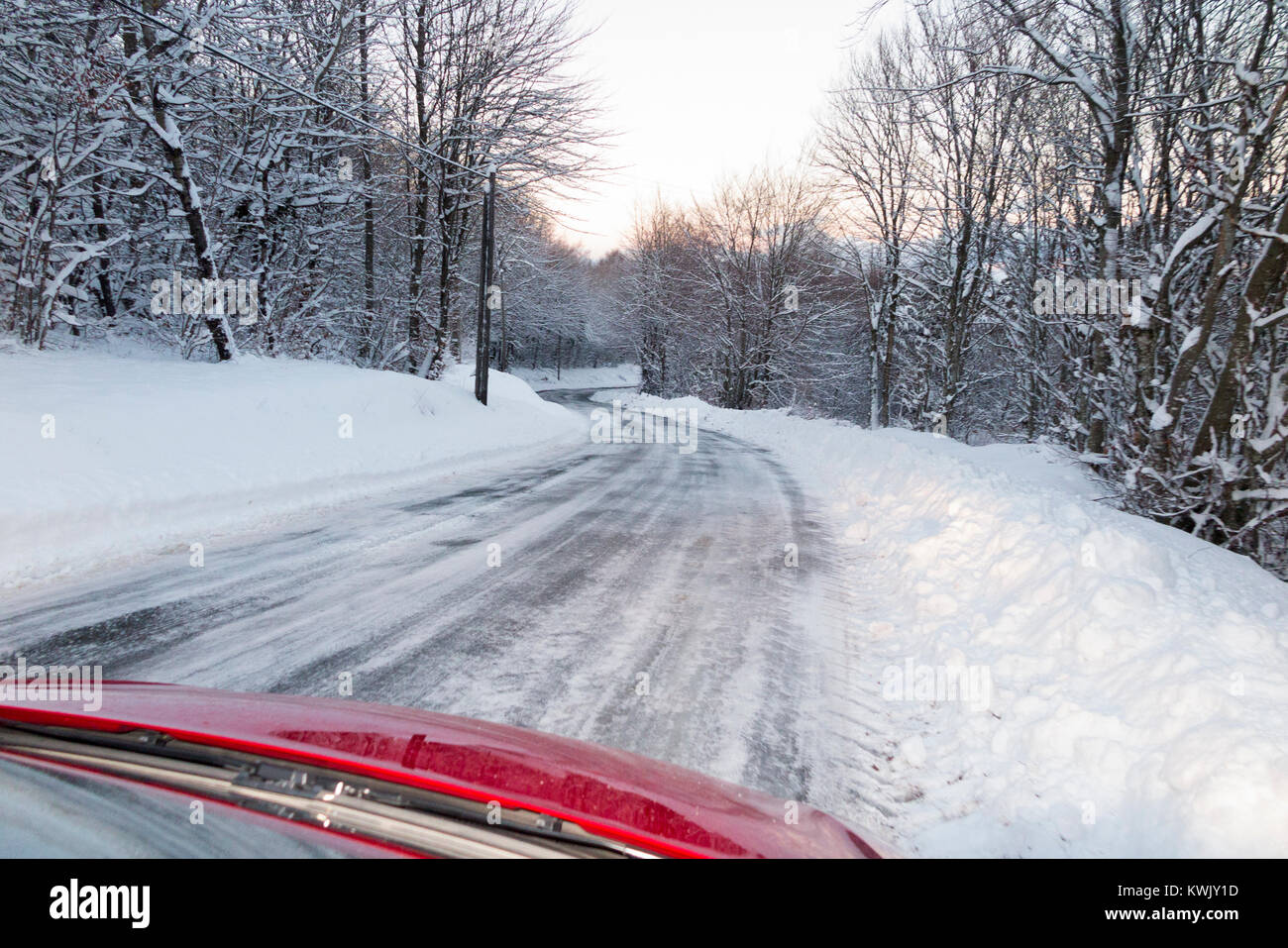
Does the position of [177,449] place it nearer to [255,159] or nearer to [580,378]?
[255,159]

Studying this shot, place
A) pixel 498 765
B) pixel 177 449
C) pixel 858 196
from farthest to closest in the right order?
pixel 858 196 → pixel 177 449 → pixel 498 765

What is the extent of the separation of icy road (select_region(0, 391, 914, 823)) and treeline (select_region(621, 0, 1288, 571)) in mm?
4232

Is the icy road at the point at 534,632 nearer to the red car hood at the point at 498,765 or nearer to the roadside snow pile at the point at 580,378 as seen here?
the red car hood at the point at 498,765

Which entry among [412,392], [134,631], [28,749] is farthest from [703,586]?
[412,392]

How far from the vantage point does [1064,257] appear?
17.0m

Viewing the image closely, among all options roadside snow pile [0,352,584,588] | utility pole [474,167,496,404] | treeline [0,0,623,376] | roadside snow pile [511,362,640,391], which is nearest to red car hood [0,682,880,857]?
roadside snow pile [0,352,584,588]

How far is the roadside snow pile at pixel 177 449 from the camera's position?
233 inches

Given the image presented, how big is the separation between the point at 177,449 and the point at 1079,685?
31.2 ft

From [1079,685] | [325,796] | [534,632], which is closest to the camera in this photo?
[325,796]

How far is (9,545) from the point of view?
5355mm

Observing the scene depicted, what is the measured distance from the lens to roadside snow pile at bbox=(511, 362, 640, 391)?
212 feet

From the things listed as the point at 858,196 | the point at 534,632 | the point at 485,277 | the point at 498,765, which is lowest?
the point at 534,632

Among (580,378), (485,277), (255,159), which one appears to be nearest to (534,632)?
(485,277)
